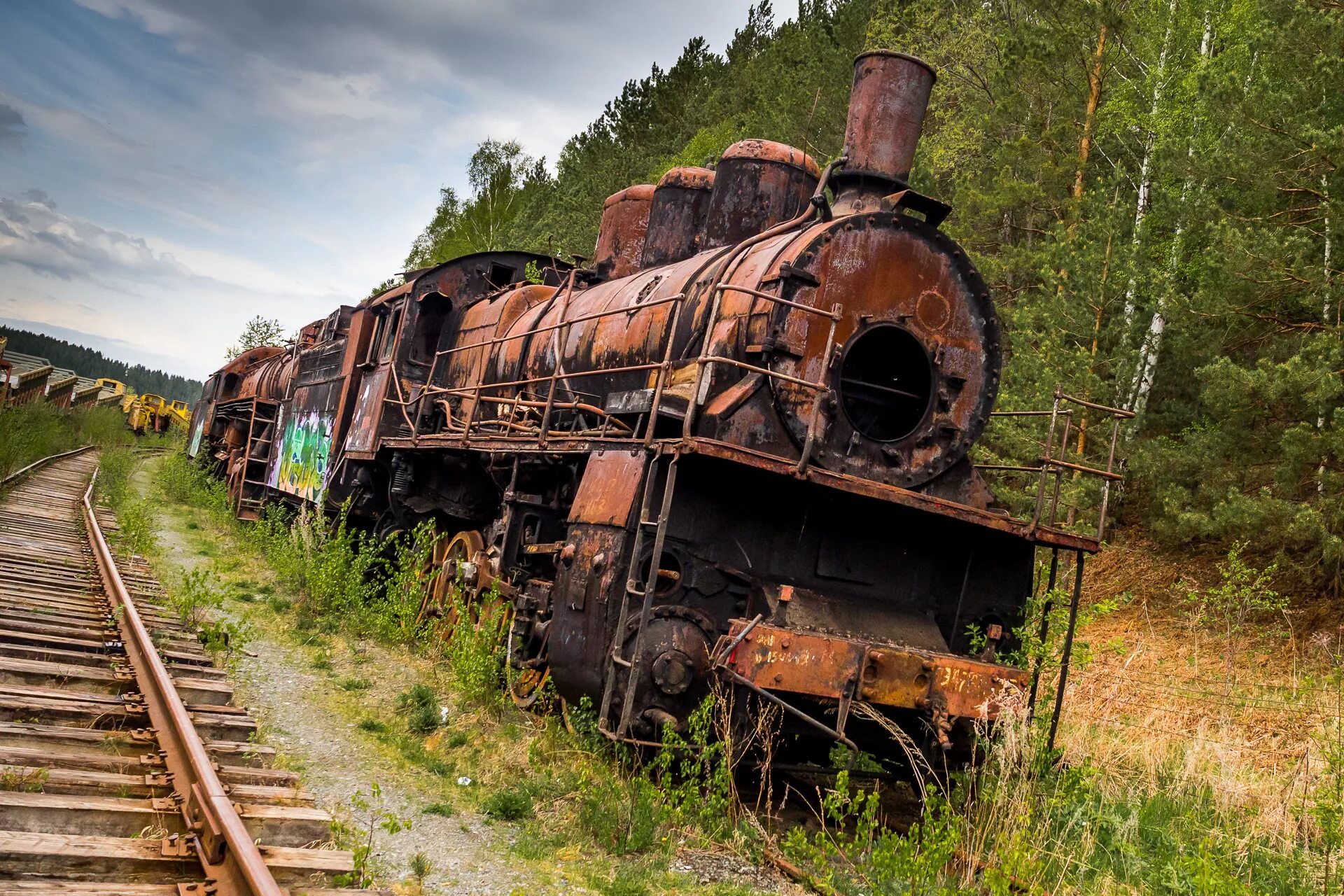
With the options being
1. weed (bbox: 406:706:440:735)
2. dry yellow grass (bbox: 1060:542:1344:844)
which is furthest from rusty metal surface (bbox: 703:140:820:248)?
weed (bbox: 406:706:440:735)

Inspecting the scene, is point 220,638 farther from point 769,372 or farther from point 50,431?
point 50,431

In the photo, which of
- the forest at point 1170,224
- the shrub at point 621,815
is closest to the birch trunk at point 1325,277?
the forest at point 1170,224

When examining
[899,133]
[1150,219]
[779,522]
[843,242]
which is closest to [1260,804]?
[779,522]

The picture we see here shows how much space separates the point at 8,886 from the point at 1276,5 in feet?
45.3

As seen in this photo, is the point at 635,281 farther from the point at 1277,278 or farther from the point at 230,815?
the point at 1277,278

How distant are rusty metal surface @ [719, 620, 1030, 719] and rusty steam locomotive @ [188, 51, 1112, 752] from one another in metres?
0.01

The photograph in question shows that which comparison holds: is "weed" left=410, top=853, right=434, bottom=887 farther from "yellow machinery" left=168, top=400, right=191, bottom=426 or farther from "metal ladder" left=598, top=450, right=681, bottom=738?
"yellow machinery" left=168, top=400, right=191, bottom=426

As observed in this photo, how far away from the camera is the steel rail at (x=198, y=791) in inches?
138

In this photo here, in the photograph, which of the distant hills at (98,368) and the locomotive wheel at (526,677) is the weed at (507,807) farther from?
the distant hills at (98,368)

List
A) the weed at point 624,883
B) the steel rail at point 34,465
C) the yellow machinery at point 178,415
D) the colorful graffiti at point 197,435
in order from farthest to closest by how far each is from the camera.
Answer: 1. the yellow machinery at point 178,415
2. the colorful graffiti at point 197,435
3. the steel rail at point 34,465
4. the weed at point 624,883

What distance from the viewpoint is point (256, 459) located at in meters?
17.7

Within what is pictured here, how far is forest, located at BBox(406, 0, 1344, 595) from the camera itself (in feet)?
36.9

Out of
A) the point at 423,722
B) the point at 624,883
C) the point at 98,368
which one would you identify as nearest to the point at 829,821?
the point at 624,883

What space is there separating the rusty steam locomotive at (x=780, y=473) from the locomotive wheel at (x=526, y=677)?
0.08ft
